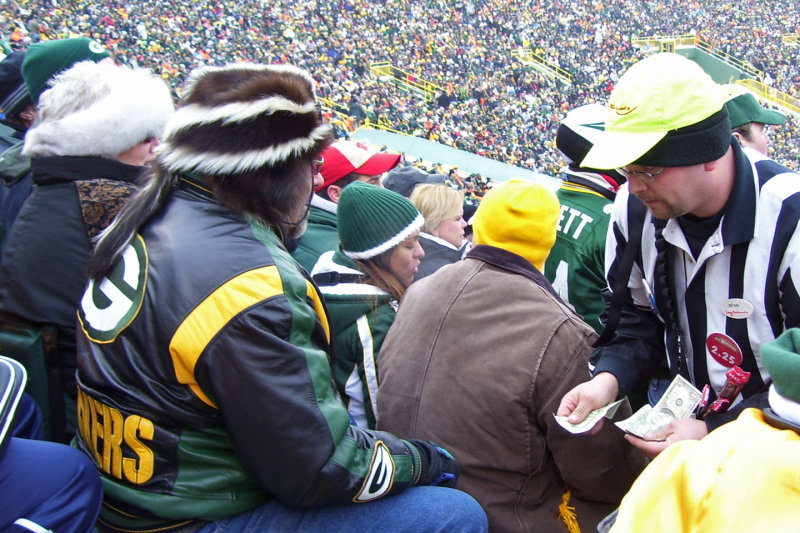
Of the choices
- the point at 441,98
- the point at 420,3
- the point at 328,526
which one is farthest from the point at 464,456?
the point at 420,3

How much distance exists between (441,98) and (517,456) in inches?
806

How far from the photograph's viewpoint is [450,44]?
23.8m

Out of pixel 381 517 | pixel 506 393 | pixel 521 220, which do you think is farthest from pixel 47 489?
pixel 521 220

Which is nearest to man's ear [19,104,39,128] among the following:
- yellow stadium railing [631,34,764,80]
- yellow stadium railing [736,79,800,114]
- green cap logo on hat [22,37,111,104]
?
green cap logo on hat [22,37,111,104]

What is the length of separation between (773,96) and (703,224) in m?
28.9

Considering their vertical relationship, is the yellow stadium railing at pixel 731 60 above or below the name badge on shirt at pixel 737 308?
below

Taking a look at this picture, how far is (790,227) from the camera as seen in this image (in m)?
1.57

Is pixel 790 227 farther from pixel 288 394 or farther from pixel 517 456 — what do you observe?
pixel 288 394

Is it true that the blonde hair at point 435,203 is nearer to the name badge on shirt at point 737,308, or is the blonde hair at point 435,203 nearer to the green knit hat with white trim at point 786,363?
the name badge on shirt at point 737,308

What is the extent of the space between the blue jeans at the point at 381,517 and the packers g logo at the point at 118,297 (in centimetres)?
49

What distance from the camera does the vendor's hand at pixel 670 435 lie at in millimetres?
1609

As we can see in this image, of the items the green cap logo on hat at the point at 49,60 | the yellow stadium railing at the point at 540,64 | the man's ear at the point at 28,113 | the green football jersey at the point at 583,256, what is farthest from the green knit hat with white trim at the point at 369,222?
the yellow stadium railing at the point at 540,64

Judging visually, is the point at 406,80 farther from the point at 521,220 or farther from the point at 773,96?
the point at 521,220

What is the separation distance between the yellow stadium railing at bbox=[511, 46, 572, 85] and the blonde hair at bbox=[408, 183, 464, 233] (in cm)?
2311
